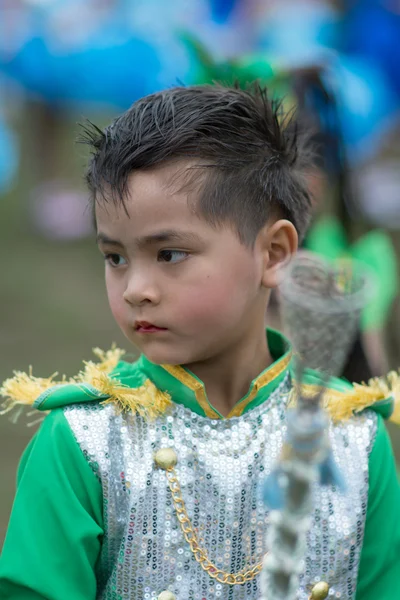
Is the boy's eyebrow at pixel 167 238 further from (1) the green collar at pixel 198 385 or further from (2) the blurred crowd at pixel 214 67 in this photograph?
(2) the blurred crowd at pixel 214 67

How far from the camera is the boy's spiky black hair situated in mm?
1449

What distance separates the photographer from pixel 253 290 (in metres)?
1.54

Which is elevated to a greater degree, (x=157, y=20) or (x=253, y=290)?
(x=157, y=20)

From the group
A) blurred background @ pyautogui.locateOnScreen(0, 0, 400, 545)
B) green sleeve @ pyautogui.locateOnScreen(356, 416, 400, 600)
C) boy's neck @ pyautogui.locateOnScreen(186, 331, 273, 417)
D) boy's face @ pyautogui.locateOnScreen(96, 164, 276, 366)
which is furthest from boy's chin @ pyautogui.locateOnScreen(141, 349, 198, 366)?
blurred background @ pyautogui.locateOnScreen(0, 0, 400, 545)

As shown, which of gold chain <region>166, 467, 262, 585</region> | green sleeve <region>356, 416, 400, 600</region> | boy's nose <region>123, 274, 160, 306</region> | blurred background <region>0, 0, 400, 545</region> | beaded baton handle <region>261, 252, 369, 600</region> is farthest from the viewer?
blurred background <region>0, 0, 400, 545</region>

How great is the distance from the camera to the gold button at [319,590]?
61.7 inches

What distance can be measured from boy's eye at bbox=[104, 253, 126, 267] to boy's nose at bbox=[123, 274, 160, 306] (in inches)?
2.3

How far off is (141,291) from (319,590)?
613 millimetres

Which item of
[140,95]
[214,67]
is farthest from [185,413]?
[140,95]

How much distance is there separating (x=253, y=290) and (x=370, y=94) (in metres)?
3.94

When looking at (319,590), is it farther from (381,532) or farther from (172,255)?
(172,255)

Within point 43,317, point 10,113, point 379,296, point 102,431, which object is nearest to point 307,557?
point 102,431

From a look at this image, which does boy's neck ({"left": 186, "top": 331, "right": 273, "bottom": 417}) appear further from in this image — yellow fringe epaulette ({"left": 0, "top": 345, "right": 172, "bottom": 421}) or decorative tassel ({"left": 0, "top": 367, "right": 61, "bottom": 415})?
decorative tassel ({"left": 0, "top": 367, "right": 61, "bottom": 415})

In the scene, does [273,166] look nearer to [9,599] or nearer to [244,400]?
[244,400]
